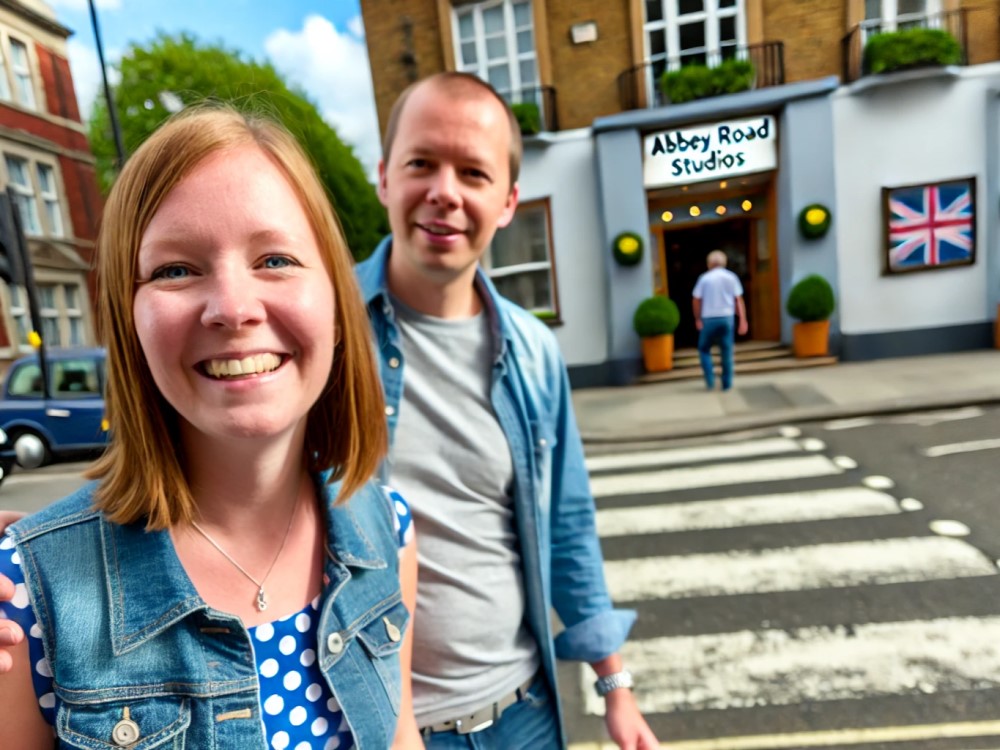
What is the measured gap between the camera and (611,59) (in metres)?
9.32

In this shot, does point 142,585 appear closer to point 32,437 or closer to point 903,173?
point 32,437

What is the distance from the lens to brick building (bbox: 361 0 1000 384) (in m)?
8.52

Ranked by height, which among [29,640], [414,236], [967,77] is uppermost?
[967,77]

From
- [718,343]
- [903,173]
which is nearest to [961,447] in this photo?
[718,343]

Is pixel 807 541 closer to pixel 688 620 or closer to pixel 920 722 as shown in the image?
pixel 688 620

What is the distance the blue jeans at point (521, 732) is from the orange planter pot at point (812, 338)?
29.2ft

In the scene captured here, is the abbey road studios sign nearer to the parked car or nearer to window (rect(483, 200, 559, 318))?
window (rect(483, 200, 559, 318))

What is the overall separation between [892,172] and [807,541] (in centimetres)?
773

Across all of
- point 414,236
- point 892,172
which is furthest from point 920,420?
point 414,236

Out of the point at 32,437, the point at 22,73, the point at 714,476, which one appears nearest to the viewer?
the point at 22,73

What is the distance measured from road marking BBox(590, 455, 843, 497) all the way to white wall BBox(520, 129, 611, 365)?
190 inches

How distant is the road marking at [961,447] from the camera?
4379 millimetres

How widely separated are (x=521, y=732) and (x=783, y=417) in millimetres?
5845

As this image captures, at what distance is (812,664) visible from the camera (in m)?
2.46
